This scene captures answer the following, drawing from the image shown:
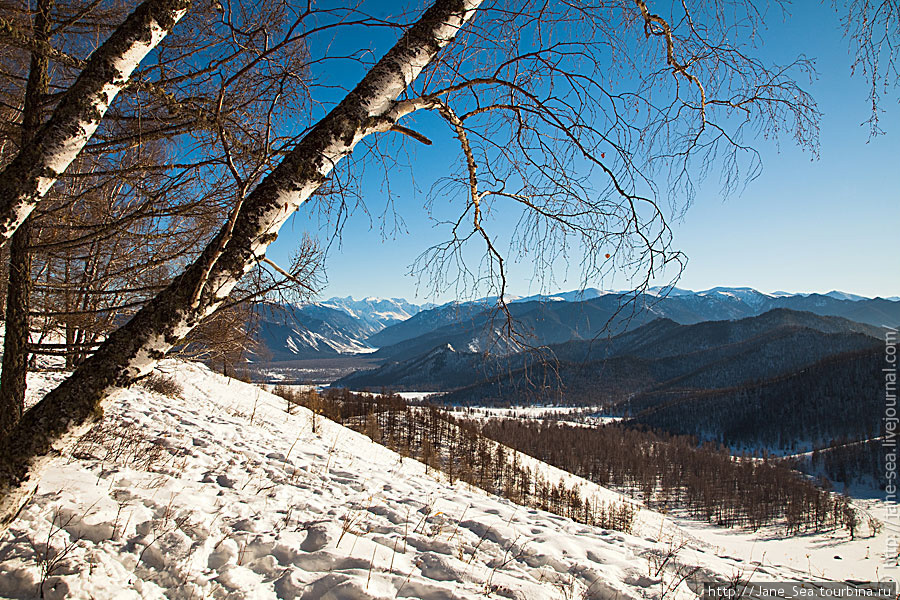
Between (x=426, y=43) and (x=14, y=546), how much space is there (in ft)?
11.3

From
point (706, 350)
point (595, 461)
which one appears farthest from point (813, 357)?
point (595, 461)

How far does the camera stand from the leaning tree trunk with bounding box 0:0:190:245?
5.57ft

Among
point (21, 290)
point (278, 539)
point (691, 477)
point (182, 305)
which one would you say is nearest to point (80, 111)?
point (182, 305)

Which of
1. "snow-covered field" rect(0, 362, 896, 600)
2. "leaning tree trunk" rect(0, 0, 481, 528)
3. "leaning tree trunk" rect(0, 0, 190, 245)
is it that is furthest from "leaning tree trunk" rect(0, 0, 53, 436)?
"leaning tree trunk" rect(0, 0, 481, 528)

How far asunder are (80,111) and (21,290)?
1.52m

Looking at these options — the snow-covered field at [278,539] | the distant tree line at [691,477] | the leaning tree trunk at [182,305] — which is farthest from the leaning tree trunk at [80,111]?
the distant tree line at [691,477]

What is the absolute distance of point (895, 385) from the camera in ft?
285

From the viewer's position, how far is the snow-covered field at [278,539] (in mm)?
2395

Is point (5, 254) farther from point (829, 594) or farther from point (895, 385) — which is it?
point (895, 385)

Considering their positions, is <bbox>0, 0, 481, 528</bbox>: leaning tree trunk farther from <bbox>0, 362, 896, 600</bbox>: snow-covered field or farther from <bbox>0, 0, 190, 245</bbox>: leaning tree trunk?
<bbox>0, 0, 190, 245</bbox>: leaning tree trunk

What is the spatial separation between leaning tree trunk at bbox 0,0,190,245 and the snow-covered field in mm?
943

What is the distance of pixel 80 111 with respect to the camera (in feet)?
5.75

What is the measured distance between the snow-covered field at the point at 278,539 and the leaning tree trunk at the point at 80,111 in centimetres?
94

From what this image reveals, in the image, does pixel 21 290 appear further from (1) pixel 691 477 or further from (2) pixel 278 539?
(1) pixel 691 477
